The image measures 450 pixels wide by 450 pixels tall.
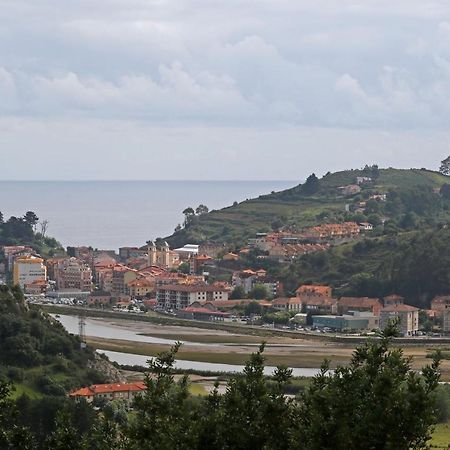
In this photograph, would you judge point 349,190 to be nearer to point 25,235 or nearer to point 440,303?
point 25,235

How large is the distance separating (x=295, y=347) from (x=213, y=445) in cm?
4216

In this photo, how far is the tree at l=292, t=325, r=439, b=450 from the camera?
1623 cm

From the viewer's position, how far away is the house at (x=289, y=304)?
75.0 meters

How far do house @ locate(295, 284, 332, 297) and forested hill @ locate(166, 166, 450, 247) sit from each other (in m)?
22.3

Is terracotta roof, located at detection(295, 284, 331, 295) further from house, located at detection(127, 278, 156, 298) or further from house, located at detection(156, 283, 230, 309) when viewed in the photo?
house, located at detection(127, 278, 156, 298)

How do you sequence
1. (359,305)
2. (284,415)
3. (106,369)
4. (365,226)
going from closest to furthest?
(284,415), (106,369), (359,305), (365,226)

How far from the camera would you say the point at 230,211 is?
12106cm

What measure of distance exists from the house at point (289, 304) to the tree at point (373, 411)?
5721 centimetres

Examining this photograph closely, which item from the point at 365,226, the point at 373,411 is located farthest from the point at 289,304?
the point at 373,411

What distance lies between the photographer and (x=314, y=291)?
7669 cm

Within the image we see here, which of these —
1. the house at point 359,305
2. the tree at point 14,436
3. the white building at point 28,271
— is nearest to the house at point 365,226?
the white building at point 28,271

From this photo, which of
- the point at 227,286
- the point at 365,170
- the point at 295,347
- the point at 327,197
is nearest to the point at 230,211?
the point at 327,197

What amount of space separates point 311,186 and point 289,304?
50.7 meters

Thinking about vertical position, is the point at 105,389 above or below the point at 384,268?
below
